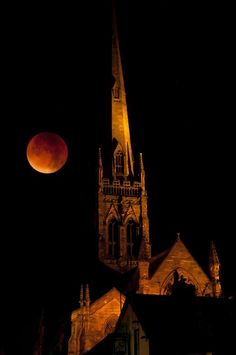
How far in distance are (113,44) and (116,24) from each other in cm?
363

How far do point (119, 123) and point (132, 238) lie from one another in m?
14.3

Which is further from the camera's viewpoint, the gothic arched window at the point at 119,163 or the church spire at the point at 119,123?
the church spire at the point at 119,123

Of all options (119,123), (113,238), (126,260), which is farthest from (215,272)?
(119,123)

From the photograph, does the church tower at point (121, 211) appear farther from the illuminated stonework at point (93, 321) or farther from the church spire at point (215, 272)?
the illuminated stonework at point (93, 321)

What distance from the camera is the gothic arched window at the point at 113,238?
51.5 metres

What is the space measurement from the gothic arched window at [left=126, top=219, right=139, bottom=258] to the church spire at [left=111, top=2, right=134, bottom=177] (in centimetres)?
612

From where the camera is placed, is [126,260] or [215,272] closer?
[215,272]

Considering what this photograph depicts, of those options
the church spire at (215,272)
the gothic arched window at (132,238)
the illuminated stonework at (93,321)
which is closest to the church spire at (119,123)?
the gothic arched window at (132,238)

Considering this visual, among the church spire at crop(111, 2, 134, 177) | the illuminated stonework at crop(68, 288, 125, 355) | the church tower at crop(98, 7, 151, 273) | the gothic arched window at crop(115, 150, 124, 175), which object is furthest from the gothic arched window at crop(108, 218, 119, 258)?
the illuminated stonework at crop(68, 288, 125, 355)

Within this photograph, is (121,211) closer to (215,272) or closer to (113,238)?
(113,238)

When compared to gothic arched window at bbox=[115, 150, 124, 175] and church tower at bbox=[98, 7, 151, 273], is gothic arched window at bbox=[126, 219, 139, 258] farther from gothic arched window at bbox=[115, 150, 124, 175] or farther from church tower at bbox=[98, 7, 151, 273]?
gothic arched window at bbox=[115, 150, 124, 175]

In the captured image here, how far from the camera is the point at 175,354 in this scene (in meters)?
22.2

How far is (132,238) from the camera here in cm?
5216

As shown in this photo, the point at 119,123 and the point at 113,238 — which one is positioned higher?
the point at 119,123
